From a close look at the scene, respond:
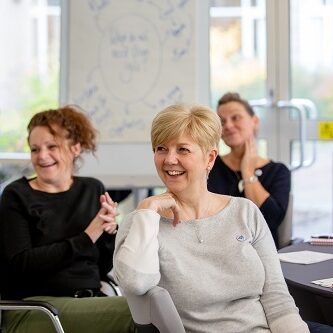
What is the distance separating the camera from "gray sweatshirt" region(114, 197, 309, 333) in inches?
82.1

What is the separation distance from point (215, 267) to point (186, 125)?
42 centimetres

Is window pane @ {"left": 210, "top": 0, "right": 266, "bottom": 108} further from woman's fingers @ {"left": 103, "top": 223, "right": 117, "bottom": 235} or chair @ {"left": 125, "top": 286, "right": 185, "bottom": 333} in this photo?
chair @ {"left": 125, "top": 286, "right": 185, "bottom": 333}

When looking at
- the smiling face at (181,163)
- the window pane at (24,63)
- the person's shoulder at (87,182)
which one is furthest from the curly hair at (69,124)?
the window pane at (24,63)

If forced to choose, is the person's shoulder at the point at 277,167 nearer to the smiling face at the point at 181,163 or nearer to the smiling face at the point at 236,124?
the smiling face at the point at 236,124

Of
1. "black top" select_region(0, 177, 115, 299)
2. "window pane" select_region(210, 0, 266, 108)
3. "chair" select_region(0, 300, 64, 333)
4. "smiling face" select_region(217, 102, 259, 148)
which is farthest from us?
"window pane" select_region(210, 0, 266, 108)

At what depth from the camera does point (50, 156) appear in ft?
10.1

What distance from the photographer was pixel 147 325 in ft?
6.53

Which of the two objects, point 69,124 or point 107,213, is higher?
point 69,124

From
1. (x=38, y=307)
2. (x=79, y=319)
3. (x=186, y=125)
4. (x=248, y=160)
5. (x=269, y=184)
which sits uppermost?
(x=186, y=125)

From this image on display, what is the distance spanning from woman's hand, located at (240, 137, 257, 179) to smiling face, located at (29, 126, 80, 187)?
961mm

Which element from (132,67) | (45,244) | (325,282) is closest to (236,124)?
(132,67)

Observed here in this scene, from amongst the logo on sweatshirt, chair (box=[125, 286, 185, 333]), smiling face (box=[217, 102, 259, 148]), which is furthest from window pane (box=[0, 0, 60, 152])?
chair (box=[125, 286, 185, 333])

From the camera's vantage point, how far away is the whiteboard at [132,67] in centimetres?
438

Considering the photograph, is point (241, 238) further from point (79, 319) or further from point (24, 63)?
point (24, 63)
